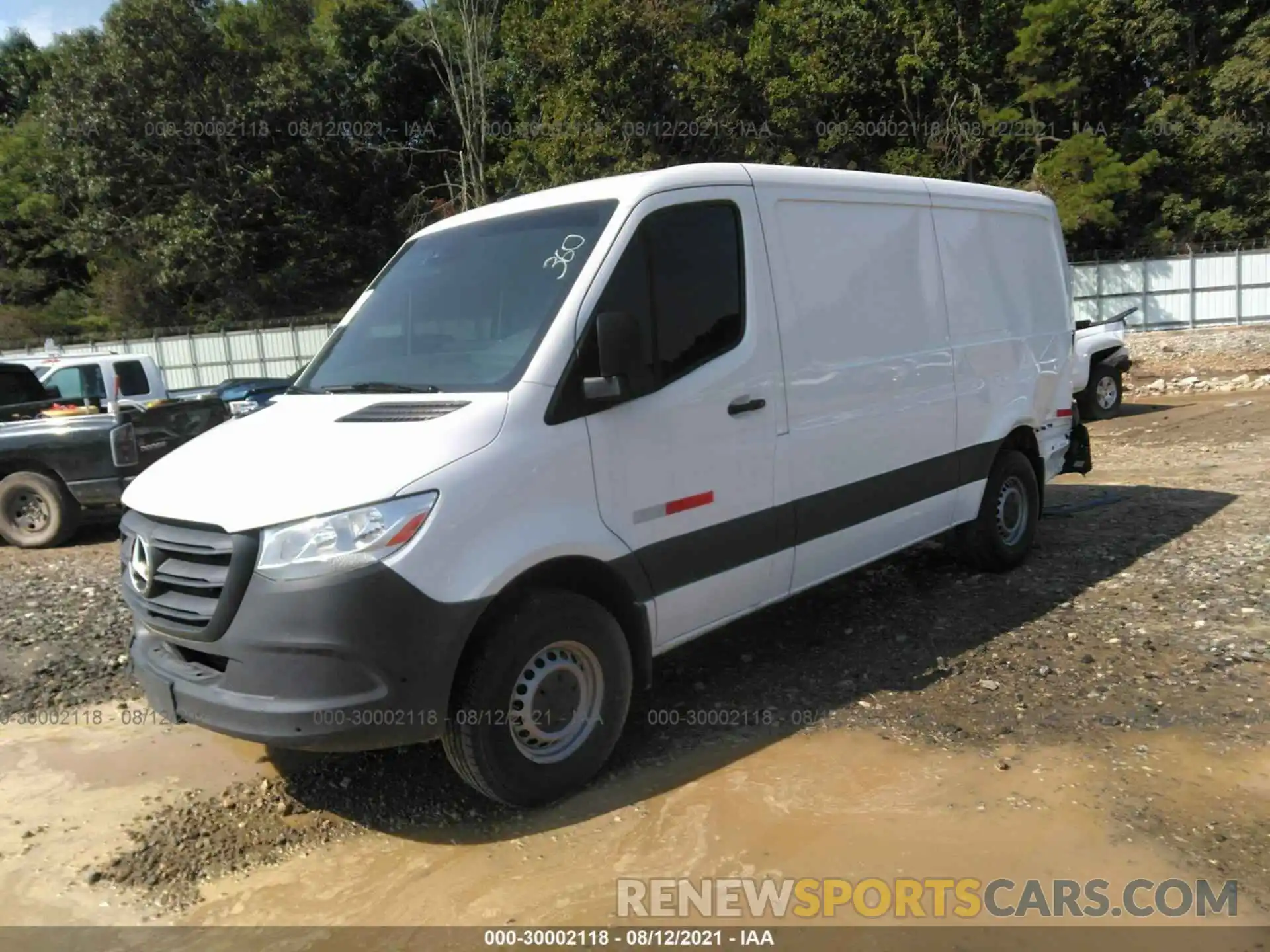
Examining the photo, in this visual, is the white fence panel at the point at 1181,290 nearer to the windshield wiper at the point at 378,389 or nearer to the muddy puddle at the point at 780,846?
the muddy puddle at the point at 780,846

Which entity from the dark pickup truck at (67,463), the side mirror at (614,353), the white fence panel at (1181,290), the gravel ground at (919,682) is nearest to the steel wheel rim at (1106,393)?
the gravel ground at (919,682)

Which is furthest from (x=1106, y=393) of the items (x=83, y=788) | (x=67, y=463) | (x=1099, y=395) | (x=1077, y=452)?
(x=83, y=788)

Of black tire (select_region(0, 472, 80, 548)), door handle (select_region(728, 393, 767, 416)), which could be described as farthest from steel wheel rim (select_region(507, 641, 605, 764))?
black tire (select_region(0, 472, 80, 548))

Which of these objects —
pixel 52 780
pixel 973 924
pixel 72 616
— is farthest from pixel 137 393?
pixel 973 924

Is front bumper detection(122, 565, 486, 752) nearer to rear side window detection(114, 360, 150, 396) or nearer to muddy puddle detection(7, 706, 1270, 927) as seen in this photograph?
muddy puddle detection(7, 706, 1270, 927)

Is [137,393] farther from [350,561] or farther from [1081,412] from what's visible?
[1081,412]

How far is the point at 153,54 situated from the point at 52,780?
3133 cm

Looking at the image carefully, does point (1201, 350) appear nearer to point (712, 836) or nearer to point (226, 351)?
point (712, 836)

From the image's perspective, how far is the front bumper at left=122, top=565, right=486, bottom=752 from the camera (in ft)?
10.4

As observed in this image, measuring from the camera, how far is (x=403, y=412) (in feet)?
12.0

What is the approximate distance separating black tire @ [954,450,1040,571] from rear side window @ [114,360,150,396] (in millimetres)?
11121

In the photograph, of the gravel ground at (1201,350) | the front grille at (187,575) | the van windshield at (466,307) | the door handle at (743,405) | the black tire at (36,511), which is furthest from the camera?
the gravel ground at (1201,350)

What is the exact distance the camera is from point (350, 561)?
3.18 meters

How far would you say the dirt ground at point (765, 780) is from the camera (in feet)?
10.9
